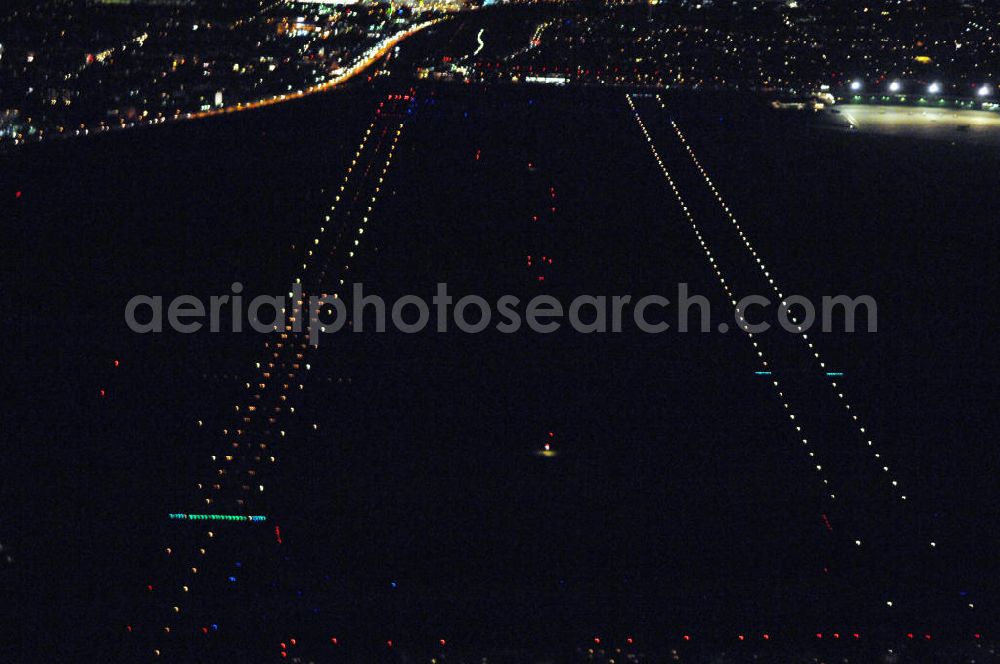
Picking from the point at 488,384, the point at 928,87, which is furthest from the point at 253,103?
the point at 928,87

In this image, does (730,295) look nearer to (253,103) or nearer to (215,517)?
(215,517)

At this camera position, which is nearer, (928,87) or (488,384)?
(488,384)

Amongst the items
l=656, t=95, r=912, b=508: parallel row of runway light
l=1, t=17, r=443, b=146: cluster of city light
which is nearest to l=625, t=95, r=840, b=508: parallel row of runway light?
l=656, t=95, r=912, b=508: parallel row of runway light

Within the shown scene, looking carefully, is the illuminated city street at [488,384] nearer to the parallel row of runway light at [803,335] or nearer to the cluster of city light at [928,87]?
the parallel row of runway light at [803,335]

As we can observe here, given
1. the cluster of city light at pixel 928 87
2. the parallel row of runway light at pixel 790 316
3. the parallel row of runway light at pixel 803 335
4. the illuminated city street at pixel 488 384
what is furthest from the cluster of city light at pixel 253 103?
the cluster of city light at pixel 928 87

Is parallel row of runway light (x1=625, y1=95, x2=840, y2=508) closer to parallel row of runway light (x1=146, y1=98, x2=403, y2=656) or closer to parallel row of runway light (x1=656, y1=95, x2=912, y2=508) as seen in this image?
parallel row of runway light (x1=656, y1=95, x2=912, y2=508)
